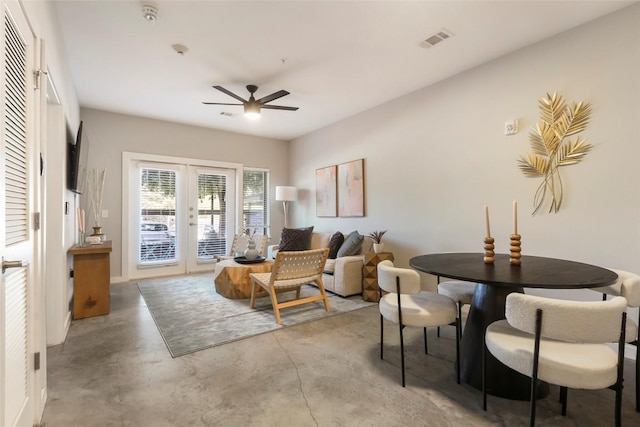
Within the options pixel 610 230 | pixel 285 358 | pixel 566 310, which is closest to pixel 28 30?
pixel 285 358

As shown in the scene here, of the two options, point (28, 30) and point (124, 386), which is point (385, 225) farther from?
point (28, 30)

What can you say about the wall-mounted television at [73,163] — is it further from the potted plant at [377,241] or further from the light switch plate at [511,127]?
the light switch plate at [511,127]

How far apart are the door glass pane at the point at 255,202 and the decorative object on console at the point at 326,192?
136 centimetres

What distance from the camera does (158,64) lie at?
131 inches

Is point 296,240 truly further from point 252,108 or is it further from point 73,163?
point 73,163

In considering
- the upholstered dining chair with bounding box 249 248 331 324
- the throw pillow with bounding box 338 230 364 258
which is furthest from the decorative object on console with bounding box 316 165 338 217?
the upholstered dining chair with bounding box 249 248 331 324

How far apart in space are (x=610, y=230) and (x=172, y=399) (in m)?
3.49

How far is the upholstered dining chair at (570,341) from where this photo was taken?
1.27 metres

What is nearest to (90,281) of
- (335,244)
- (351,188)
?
(335,244)

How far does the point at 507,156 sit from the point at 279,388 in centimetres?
303

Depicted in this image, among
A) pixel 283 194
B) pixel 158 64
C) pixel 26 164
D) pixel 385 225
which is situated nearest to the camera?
pixel 26 164

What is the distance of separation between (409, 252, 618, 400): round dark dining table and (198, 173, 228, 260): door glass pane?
4638 mm

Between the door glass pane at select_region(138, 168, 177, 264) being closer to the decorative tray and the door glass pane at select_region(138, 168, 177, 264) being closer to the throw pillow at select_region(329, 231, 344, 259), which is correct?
the decorative tray

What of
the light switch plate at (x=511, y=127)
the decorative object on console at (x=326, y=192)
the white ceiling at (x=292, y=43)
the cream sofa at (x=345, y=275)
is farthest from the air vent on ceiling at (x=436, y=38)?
the decorative object on console at (x=326, y=192)
